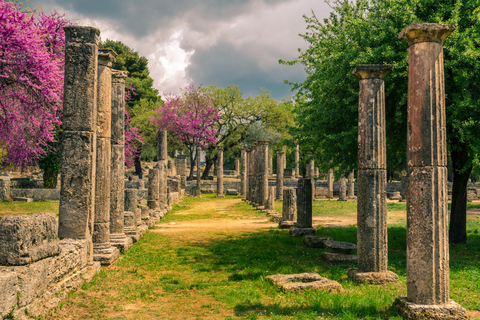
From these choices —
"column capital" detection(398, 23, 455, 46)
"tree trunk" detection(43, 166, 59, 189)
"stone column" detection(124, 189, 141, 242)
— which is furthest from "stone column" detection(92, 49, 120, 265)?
"tree trunk" detection(43, 166, 59, 189)

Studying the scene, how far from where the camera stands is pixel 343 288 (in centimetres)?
711

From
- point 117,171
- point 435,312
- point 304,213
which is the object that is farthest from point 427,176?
point 117,171

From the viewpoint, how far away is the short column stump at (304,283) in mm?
6871

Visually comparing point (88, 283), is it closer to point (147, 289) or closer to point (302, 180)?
point (147, 289)

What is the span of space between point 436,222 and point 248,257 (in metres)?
5.20

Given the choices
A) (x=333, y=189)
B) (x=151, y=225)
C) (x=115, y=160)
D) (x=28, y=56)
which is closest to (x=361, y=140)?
(x=115, y=160)

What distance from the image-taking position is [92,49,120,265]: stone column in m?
9.01

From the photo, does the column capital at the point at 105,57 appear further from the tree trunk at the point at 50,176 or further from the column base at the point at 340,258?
the tree trunk at the point at 50,176

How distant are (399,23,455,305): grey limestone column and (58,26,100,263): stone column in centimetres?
576

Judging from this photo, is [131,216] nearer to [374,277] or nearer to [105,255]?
[105,255]

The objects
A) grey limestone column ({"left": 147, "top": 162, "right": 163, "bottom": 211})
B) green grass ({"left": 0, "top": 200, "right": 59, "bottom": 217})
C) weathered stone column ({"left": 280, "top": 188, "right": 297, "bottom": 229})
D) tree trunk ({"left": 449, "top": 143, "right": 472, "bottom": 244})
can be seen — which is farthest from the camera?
grey limestone column ({"left": 147, "top": 162, "right": 163, "bottom": 211})

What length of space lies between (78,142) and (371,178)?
19.0 ft

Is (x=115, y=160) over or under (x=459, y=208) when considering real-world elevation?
over

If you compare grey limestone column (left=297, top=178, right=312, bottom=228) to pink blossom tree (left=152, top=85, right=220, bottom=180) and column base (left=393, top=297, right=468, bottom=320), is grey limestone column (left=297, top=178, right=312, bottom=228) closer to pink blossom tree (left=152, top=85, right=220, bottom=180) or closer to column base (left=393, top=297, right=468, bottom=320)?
column base (left=393, top=297, right=468, bottom=320)
